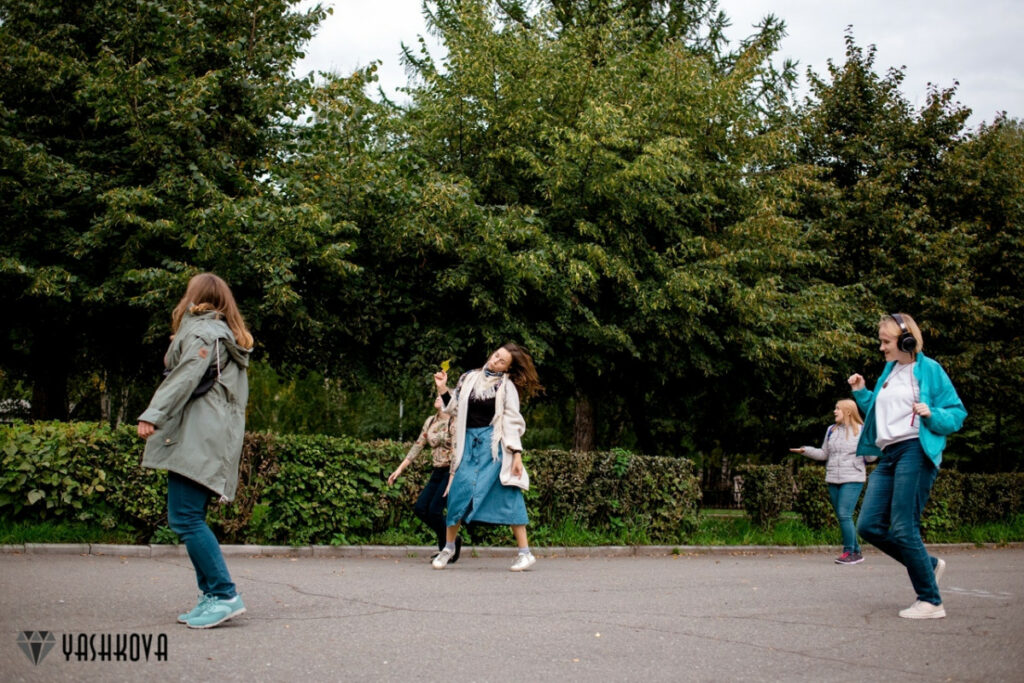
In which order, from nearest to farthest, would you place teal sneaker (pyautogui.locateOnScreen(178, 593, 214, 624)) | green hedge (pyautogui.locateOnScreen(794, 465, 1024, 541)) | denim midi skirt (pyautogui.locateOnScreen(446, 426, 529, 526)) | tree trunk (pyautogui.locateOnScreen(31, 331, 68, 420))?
teal sneaker (pyautogui.locateOnScreen(178, 593, 214, 624)) → denim midi skirt (pyautogui.locateOnScreen(446, 426, 529, 526)) → green hedge (pyautogui.locateOnScreen(794, 465, 1024, 541)) → tree trunk (pyautogui.locateOnScreen(31, 331, 68, 420))

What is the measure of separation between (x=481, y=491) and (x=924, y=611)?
3724mm

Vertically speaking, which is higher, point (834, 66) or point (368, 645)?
point (834, 66)

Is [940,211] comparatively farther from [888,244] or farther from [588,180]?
[588,180]

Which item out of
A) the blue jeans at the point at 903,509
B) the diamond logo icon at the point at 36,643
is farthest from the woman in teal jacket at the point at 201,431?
the blue jeans at the point at 903,509

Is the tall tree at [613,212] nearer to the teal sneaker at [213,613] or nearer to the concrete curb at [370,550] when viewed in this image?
the concrete curb at [370,550]

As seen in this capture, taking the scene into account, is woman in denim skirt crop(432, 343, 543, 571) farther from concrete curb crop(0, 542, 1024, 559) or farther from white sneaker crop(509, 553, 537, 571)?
concrete curb crop(0, 542, 1024, 559)

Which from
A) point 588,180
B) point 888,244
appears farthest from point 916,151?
point 588,180

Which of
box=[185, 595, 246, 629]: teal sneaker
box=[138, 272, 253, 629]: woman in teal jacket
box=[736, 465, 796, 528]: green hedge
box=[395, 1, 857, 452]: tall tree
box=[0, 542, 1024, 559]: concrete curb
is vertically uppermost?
box=[395, 1, 857, 452]: tall tree

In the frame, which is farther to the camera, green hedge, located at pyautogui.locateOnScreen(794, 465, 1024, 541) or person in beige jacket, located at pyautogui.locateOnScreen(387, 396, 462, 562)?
green hedge, located at pyautogui.locateOnScreen(794, 465, 1024, 541)

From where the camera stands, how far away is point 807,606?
7121 millimetres

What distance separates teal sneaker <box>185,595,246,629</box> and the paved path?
0.23ft

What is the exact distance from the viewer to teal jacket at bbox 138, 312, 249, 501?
17.1 feet

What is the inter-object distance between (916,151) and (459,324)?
11.3m

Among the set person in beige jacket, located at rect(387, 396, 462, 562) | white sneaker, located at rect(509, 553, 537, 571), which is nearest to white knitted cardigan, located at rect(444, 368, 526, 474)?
person in beige jacket, located at rect(387, 396, 462, 562)
